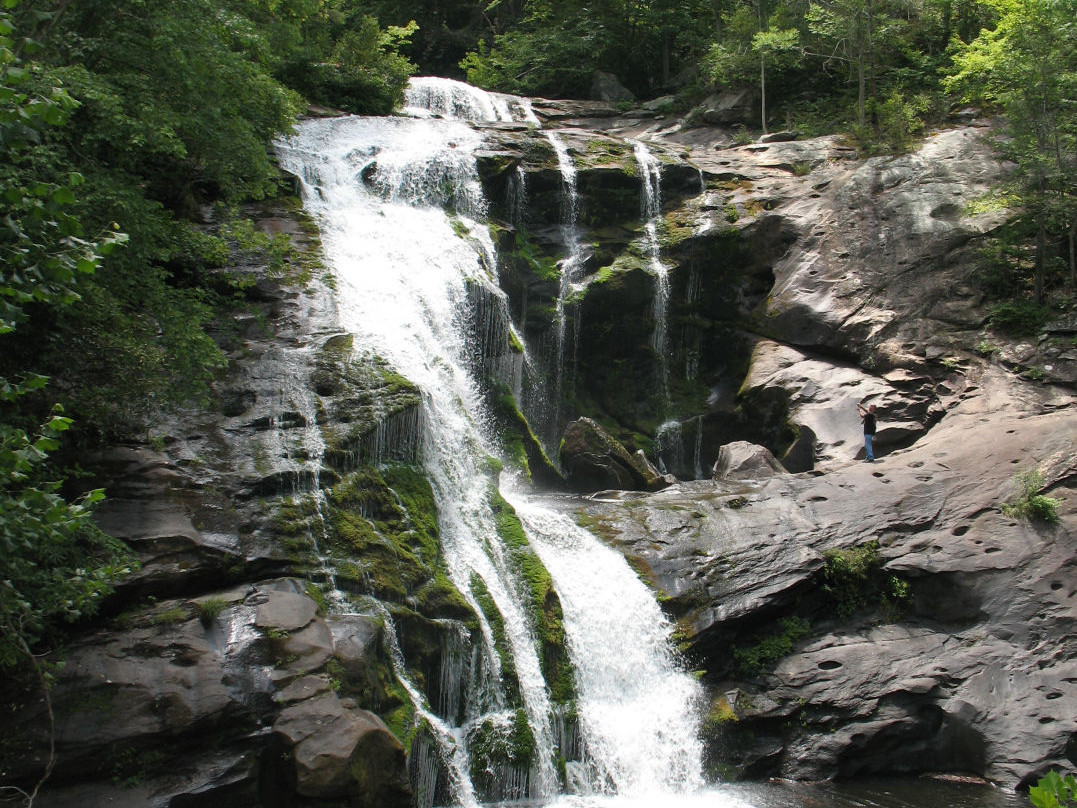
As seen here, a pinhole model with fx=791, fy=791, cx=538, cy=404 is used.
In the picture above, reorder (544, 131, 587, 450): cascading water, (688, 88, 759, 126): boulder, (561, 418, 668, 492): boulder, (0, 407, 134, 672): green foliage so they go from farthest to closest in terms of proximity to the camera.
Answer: (688, 88, 759, 126): boulder → (544, 131, 587, 450): cascading water → (561, 418, 668, 492): boulder → (0, 407, 134, 672): green foliage

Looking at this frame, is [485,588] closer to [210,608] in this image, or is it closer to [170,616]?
[210,608]

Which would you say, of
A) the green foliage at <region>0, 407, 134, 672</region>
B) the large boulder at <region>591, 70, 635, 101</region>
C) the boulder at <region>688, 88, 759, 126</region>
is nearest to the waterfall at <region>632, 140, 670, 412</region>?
the boulder at <region>688, 88, 759, 126</region>

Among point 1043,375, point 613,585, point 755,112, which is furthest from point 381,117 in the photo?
point 1043,375

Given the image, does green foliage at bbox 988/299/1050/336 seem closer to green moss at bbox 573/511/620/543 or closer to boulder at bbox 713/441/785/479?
boulder at bbox 713/441/785/479

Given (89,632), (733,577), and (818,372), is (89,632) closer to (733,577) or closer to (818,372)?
(733,577)

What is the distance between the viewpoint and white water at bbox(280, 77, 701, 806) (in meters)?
10.4

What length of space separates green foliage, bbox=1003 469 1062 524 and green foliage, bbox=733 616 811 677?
13.4 ft

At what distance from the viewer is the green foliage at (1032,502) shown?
1272 centimetres

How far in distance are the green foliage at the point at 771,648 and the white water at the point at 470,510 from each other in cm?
106

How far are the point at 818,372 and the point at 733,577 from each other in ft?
24.1

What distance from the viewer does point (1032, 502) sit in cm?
1281

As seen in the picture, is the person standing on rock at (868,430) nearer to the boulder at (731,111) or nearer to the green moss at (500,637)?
the green moss at (500,637)

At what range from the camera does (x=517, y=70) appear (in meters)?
32.6

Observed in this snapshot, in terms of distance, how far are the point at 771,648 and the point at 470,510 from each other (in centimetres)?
506
